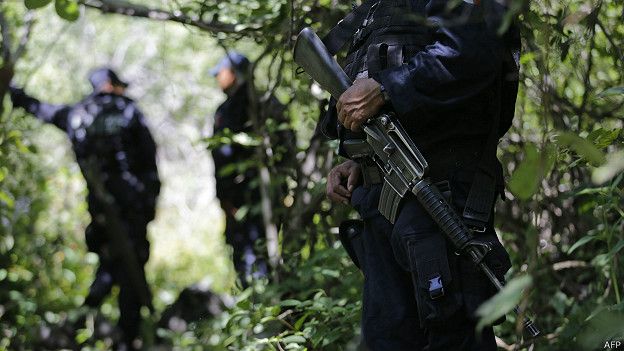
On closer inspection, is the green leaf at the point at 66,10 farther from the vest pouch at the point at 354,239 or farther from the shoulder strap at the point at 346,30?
the vest pouch at the point at 354,239

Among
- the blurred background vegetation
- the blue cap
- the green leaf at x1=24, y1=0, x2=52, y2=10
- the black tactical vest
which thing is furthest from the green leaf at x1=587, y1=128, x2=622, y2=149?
the blue cap

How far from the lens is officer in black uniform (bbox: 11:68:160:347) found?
22.6 ft

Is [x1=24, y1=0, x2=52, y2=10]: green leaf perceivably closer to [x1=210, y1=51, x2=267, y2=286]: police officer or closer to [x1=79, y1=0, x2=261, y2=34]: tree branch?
[x1=79, y1=0, x2=261, y2=34]: tree branch

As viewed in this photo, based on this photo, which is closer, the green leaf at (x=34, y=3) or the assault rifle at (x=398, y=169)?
the assault rifle at (x=398, y=169)

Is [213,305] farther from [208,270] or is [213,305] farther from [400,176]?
[208,270]

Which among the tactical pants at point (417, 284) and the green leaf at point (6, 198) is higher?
the green leaf at point (6, 198)

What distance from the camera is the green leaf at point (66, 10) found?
305cm

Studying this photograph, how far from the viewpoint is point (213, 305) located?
19.0 feet

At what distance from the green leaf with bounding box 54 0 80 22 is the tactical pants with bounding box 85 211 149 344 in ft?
12.9

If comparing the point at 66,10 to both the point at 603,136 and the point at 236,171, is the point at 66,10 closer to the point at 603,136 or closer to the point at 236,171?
the point at 603,136

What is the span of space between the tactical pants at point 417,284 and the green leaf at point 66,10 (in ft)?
4.00

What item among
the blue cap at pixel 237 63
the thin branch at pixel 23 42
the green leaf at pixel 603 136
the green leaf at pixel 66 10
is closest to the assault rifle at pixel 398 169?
the green leaf at pixel 603 136

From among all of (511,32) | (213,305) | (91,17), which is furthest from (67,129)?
(91,17)

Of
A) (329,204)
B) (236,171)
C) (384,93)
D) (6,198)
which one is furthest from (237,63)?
(384,93)
